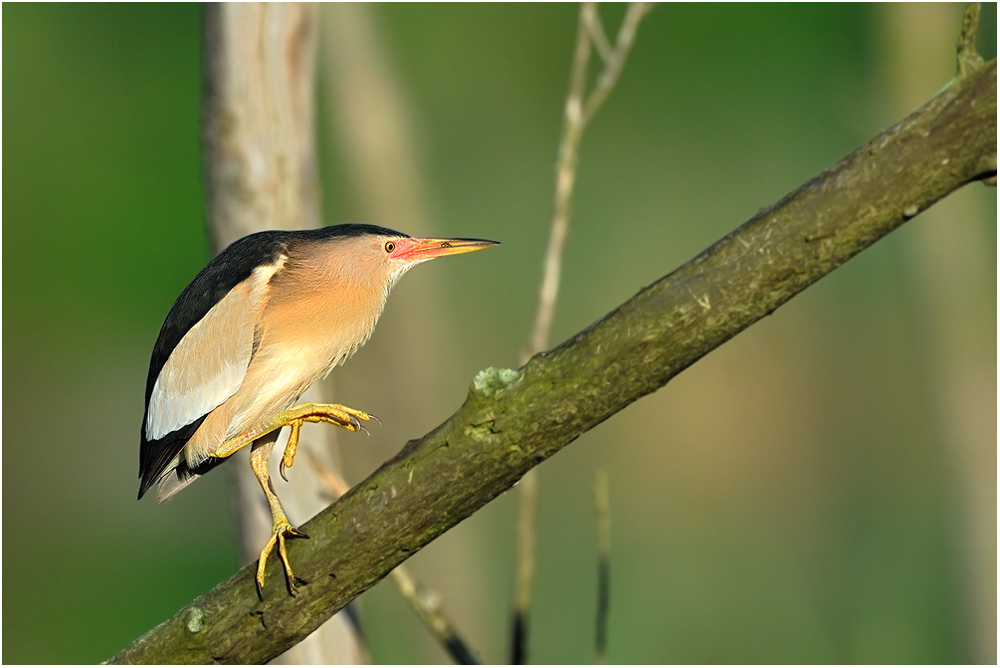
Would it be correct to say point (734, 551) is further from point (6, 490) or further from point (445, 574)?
point (6, 490)

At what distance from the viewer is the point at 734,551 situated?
163 inches

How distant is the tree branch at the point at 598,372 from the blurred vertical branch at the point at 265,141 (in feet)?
2.23

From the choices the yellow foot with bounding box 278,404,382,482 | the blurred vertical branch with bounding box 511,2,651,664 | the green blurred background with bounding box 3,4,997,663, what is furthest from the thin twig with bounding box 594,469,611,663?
the green blurred background with bounding box 3,4,997,663

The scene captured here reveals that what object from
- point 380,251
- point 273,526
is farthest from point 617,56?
point 273,526

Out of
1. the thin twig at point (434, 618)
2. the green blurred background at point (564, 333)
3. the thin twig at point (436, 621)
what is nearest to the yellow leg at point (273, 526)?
the thin twig at point (434, 618)

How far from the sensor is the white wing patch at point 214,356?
1.28 metres

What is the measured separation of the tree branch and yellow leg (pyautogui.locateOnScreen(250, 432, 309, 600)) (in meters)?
0.01

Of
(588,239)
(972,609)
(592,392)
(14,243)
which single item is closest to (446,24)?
(588,239)

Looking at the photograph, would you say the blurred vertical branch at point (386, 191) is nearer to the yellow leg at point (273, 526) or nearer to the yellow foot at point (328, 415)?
the yellow leg at point (273, 526)

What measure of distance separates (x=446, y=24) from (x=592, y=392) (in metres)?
4.44

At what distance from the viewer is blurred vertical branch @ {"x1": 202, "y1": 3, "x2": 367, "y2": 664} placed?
1.63 meters

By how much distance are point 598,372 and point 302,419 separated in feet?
1.69

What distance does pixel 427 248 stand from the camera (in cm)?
135

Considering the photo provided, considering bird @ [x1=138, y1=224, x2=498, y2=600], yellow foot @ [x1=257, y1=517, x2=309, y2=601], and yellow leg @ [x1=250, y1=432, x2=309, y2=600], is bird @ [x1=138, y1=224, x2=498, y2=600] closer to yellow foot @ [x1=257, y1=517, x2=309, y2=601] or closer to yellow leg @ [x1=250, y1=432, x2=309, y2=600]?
yellow leg @ [x1=250, y1=432, x2=309, y2=600]
